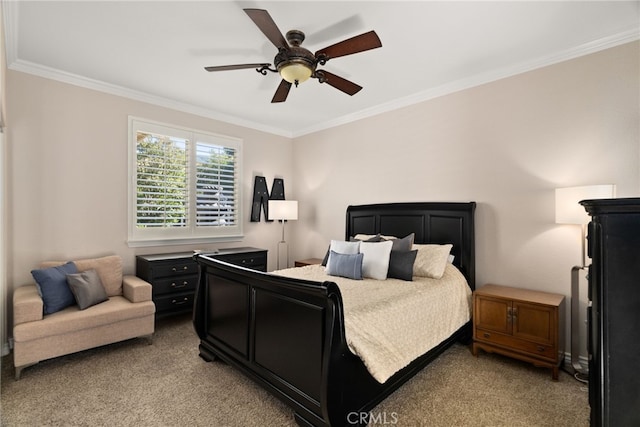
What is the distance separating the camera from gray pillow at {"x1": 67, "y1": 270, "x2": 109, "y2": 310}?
2.83 metres

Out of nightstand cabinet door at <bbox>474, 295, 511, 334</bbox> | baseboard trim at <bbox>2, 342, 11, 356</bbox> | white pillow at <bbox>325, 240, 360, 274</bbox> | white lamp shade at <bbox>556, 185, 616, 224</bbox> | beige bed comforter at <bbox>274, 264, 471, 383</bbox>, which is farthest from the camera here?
white pillow at <bbox>325, 240, 360, 274</bbox>

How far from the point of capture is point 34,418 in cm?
198

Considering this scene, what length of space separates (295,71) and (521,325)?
9.43ft

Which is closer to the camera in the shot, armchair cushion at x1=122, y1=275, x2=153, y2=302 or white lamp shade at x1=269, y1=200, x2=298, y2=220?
armchair cushion at x1=122, y1=275, x2=153, y2=302

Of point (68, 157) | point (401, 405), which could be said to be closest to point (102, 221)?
point (68, 157)

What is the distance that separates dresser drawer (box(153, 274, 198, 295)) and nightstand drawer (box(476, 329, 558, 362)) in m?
3.06

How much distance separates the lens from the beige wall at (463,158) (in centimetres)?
265

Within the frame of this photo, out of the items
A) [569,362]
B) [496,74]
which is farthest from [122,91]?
[569,362]

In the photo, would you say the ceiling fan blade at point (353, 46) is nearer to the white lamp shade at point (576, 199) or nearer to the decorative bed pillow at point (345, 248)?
the decorative bed pillow at point (345, 248)

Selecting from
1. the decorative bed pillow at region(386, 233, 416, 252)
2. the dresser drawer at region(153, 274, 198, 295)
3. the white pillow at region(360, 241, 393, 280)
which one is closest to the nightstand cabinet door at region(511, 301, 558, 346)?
the decorative bed pillow at region(386, 233, 416, 252)

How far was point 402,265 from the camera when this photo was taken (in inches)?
119

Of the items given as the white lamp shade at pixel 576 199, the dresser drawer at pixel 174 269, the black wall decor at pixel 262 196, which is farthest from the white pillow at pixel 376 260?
the black wall decor at pixel 262 196

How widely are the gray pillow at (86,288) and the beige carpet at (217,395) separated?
52 cm

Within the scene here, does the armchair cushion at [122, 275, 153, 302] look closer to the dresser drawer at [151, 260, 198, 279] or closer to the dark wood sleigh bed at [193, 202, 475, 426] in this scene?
the dresser drawer at [151, 260, 198, 279]
